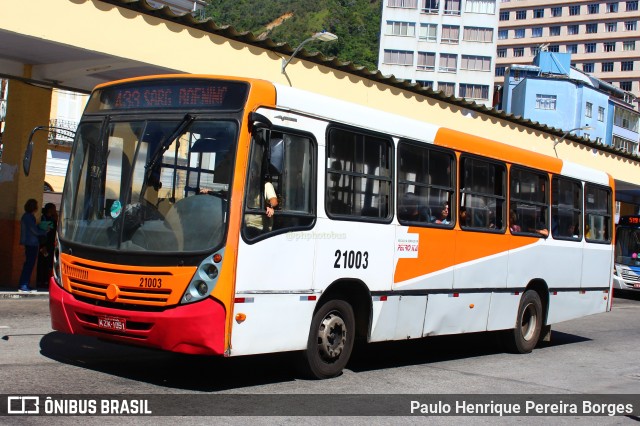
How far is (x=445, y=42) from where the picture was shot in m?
97.7

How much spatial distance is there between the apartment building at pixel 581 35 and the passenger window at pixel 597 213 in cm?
10418

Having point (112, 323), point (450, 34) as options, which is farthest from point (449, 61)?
point (112, 323)

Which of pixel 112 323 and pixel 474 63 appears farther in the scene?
pixel 474 63

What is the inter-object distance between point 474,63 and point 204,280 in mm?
93507

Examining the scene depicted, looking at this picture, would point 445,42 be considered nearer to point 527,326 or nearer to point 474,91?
point 474,91

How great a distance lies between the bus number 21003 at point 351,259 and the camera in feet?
30.0

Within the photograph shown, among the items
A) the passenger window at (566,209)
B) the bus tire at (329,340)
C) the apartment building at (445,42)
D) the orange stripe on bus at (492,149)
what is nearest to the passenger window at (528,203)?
the orange stripe on bus at (492,149)

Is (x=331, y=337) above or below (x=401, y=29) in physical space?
below

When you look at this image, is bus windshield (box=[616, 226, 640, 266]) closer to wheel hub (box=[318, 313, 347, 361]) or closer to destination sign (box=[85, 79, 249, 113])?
wheel hub (box=[318, 313, 347, 361])

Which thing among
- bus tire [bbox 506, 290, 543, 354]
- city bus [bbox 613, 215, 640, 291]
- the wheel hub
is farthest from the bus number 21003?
city bus [bbox 613, 215, 640, 291]

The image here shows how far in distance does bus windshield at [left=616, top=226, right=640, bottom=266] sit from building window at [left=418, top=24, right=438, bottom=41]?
2700 inches

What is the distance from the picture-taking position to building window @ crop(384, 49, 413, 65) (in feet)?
322

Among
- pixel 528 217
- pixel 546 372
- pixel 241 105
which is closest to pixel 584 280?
pixel 528 217

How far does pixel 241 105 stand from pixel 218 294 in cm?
180
